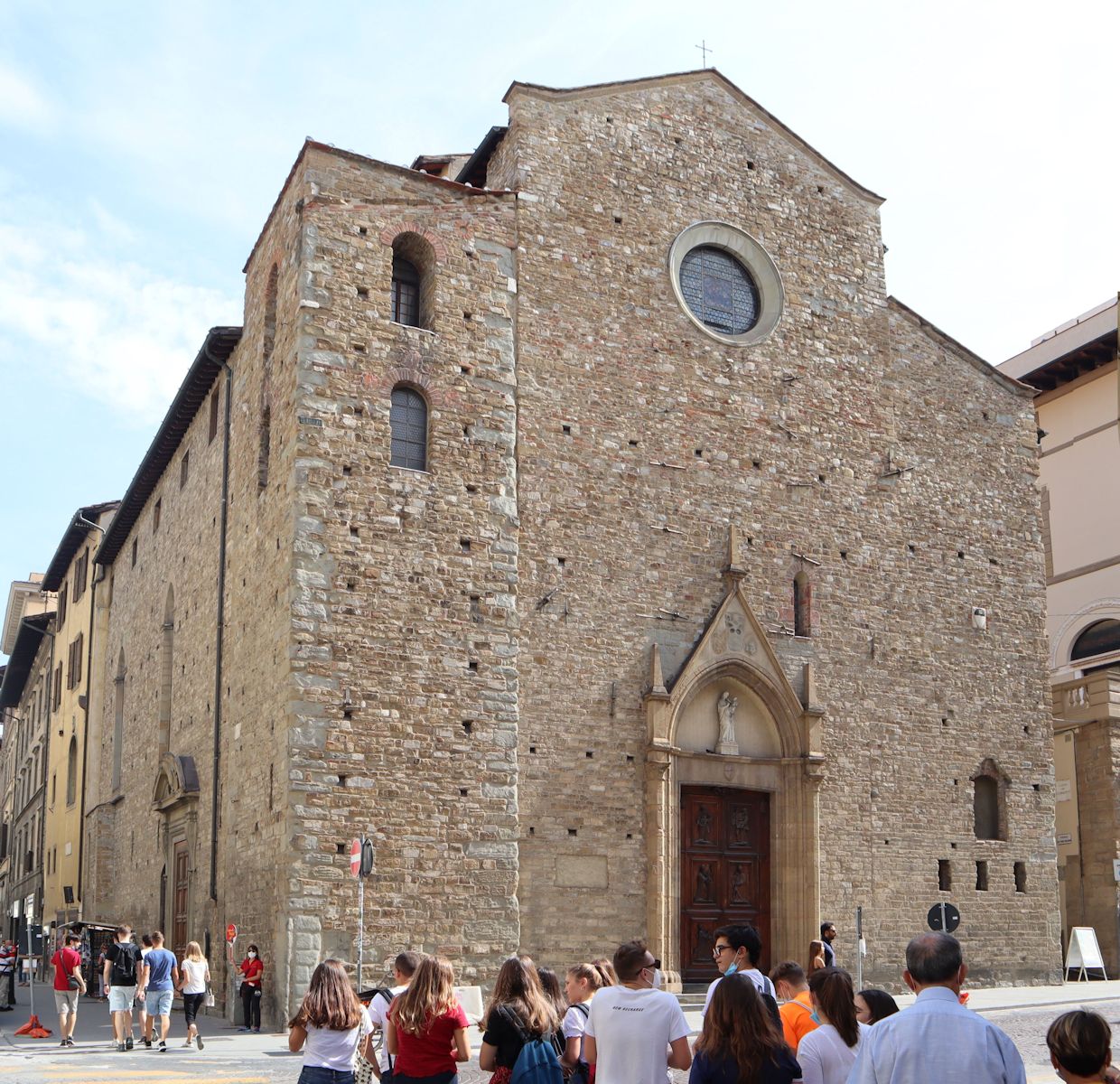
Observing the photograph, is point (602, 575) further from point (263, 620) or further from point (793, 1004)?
point (793, 1004)

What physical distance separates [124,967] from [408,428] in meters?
7.11

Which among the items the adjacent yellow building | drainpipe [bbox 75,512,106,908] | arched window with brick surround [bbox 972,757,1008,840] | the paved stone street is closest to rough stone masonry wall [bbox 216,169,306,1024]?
the paved stone street

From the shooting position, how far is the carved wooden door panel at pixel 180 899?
21.3 meters

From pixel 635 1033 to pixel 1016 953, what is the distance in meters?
16.9

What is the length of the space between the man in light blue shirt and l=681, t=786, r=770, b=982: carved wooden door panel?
14.5 m

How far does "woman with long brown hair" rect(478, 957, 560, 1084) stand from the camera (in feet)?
20.4

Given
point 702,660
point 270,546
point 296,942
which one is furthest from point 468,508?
point 296,942

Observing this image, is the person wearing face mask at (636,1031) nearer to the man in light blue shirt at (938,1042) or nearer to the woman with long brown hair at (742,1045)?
the woman with long brown hair at (742,1045)

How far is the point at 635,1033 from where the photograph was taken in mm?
5828

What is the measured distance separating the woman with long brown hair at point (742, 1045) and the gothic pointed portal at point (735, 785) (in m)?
13.1

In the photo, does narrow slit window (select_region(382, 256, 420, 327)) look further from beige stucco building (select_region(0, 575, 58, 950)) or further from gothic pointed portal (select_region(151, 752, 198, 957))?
beige stucco building (select_region(0, 575, 58, 950))

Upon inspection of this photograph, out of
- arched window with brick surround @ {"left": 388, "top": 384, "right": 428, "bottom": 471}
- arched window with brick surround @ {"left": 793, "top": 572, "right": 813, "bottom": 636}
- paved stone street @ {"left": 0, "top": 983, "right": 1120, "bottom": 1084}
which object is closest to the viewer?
paved stone street @ {"left": 0, "top": 983, "right": 1120, "bottom": 1084}

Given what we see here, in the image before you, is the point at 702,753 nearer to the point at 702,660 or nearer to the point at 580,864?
the point at 702,660

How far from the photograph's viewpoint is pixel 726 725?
19328 millimetres
